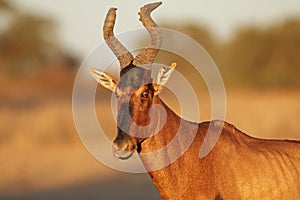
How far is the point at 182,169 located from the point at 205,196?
1.49ft

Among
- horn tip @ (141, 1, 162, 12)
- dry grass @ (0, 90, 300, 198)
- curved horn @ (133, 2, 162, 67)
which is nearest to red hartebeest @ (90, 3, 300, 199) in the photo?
curved horn @ (133, 2, 162, 67)

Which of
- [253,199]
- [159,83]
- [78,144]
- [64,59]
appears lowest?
[64,59]

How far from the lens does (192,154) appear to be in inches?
450

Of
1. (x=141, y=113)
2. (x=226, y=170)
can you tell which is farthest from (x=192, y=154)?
(x=141, y=113)

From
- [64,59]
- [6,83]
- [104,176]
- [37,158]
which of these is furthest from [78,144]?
[64,59]

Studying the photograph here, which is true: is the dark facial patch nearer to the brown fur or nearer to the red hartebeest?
the red hartebeest

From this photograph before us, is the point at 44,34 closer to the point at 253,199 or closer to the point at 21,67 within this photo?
the point at 21,67

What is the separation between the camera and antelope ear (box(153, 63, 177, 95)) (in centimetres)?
1131

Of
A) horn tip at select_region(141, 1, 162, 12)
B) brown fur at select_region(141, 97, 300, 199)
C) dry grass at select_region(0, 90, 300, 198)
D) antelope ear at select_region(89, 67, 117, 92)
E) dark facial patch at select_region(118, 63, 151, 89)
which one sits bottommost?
dry grass at select_region(0, 90, 300, 198)

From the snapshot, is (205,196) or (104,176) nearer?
(205,196)

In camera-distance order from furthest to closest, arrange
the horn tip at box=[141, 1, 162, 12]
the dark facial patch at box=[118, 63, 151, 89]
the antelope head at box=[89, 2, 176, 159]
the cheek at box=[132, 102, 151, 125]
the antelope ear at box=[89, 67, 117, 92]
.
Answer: the horn tip at box=[141, 1, 162, 12] → the antelope ear at box=[89, 67, 117, 92] → the dark facial patch at box=[118, 63, 151, 89] → the cheek at box=[132, 102, 151, 125] → the antelope head at box=[89, 2, 176, 159]

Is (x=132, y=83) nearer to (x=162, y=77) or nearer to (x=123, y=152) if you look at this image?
(x=162, y=77)

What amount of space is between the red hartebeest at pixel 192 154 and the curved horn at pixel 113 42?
1 cm

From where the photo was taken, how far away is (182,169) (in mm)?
Result: 11320
